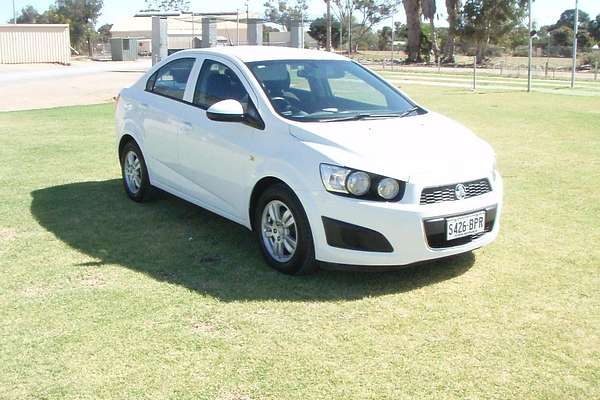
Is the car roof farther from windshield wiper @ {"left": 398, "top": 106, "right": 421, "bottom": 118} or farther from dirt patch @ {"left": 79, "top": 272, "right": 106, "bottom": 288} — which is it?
dirt patch @ {"left": 79, "top": 272, "right": 106, "bottom": 288}

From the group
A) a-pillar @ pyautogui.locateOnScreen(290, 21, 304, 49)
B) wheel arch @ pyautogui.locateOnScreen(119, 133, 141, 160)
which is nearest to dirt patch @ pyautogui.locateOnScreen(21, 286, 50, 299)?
wheel arch @ pyautogui.locateOnScreen(119, 133, 141, 160)

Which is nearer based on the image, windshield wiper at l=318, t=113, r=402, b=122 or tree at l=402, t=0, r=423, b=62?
windshield wiper at l=318, t=113, r=402, b=122

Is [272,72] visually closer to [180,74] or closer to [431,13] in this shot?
[180,74]

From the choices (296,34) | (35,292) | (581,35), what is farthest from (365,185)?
(581,35)

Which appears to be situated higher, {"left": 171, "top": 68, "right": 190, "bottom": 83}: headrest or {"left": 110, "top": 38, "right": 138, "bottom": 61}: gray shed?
{"left": 110, "top": 38, "right": 138, "bottom": 61}: gray shed

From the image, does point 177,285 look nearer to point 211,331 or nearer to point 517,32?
point 211,331

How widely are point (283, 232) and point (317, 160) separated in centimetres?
67

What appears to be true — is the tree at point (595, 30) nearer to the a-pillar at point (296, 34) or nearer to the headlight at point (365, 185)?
the a-pillar at point (296, 34)

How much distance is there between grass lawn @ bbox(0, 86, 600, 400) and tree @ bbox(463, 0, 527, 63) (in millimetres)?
55463

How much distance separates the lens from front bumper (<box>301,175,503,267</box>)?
4574mm

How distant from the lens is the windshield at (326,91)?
17.9 feet

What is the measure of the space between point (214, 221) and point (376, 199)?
2425 millimetres

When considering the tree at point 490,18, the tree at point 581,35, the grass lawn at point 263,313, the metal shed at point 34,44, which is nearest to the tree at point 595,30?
the tree at point 581,35

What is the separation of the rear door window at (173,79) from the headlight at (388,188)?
2.54 metres
